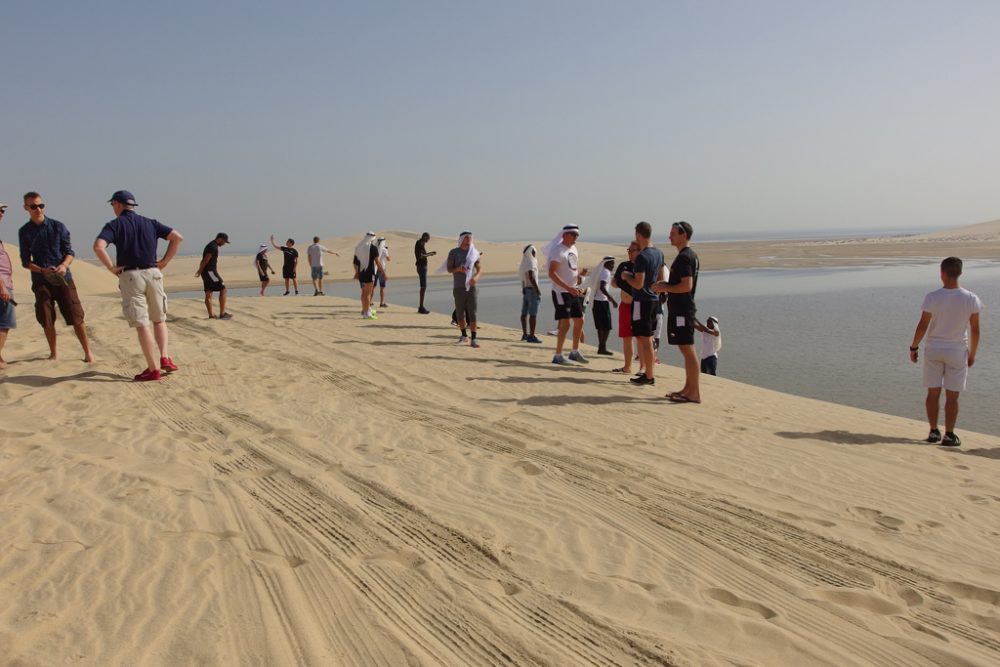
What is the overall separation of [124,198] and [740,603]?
22.3 feet

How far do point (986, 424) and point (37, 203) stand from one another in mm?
10871

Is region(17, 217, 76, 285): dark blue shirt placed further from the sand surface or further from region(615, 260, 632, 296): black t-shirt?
region(615, 260, 632, 296): black t-shirt

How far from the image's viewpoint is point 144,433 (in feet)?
17.9

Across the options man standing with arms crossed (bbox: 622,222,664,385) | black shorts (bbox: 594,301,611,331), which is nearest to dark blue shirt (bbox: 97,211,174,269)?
man standing with arms crossed (bbox: 622,222,664,385)

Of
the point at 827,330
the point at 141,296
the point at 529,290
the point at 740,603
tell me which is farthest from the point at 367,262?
the point at 740,603

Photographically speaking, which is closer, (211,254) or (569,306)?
(569,306)

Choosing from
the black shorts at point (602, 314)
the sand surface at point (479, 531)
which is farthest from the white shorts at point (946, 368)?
the black shorts at point (602, 314)

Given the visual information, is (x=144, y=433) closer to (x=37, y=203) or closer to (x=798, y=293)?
(x=37, y=203)

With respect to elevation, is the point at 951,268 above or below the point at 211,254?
below

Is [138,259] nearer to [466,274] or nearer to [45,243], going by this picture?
[45,243]

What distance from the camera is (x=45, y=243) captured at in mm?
7504

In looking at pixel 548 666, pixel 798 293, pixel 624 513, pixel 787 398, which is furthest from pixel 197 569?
pixel 798 293

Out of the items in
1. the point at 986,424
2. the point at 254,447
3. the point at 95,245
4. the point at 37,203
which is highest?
the point at 37,203

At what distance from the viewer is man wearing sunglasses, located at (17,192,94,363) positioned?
740 cm
